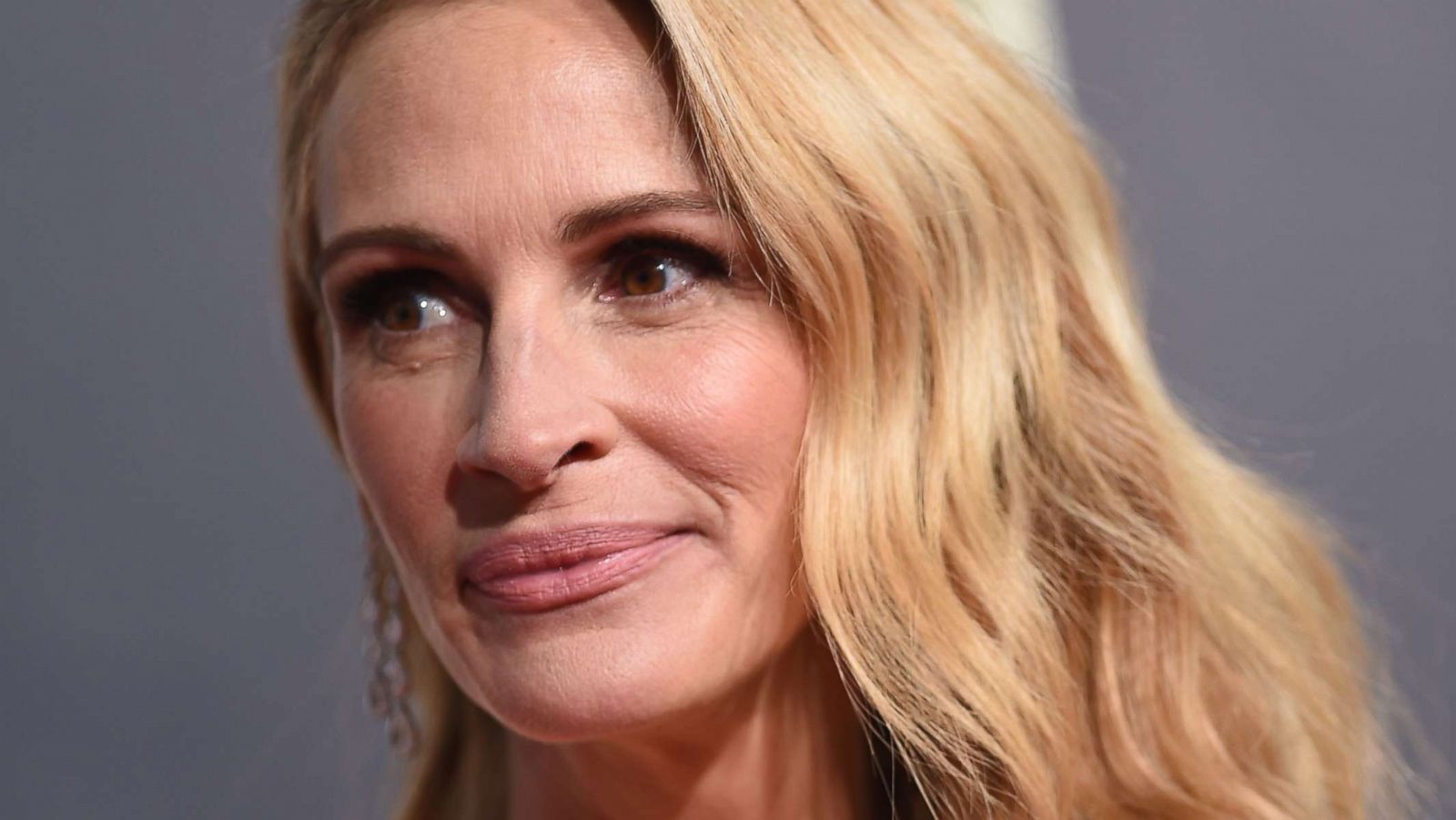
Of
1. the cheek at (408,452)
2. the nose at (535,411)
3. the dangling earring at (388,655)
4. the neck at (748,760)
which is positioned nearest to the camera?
the nose at (535,411)

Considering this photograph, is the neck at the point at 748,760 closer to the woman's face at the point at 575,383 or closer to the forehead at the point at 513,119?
the woman's face at the point at 575,383

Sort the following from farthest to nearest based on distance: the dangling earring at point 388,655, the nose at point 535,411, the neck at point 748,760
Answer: the dangling earring at point 388,655 → the neck at point 748,760 → the nose at point 535,411

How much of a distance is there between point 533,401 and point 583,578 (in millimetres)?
146

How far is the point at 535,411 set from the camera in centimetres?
132

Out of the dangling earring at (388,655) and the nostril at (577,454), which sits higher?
the nostril at (577,454)

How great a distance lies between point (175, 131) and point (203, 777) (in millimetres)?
778

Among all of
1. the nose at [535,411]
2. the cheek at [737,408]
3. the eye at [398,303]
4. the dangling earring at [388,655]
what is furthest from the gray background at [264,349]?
the nose at [535,411]

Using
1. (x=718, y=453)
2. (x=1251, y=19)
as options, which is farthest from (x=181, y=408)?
(x=1251, y=19)

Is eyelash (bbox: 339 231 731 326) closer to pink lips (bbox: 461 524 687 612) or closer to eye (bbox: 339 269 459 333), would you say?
eye (bbox: 339 269 459 333)

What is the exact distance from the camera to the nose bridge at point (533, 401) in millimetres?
1318

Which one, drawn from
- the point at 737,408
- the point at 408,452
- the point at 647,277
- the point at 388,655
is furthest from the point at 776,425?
the point at 388,655

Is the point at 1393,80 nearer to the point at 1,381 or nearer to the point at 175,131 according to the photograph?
the point at 175,131

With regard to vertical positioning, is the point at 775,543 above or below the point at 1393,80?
below

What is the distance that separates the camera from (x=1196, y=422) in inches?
68.5
